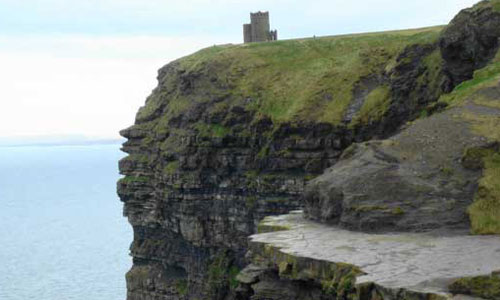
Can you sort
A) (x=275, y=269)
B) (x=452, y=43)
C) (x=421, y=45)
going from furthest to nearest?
(x=421, y=45) < (x=452, y=43) < (x=275, y=269)

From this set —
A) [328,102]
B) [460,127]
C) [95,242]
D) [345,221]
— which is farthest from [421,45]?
[95,242]

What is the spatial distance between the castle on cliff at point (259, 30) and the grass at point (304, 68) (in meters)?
9.46

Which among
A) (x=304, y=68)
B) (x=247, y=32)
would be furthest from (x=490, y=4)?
(x=247, y=32)

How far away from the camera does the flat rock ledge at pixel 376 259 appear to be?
2402cm

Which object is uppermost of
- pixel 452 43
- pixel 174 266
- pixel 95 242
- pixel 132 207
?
pixel 452 43

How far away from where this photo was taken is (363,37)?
78375 millimetres

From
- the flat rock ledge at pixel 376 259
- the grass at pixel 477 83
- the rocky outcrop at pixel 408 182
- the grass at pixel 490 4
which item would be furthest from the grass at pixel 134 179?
the flat rock ledge at pixel 376 259

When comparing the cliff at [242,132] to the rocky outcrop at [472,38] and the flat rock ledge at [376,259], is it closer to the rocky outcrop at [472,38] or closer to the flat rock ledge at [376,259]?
the rocky outcrop at [472,38]

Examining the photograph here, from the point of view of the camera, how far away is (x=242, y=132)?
71062 mm

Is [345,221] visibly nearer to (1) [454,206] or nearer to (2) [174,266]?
(1) [454,206]

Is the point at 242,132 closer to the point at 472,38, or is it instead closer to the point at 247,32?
the point at 247,32

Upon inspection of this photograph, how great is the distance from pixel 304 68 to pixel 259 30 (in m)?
20.2

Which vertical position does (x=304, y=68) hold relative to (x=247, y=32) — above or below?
below

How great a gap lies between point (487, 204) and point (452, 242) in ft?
8.92
